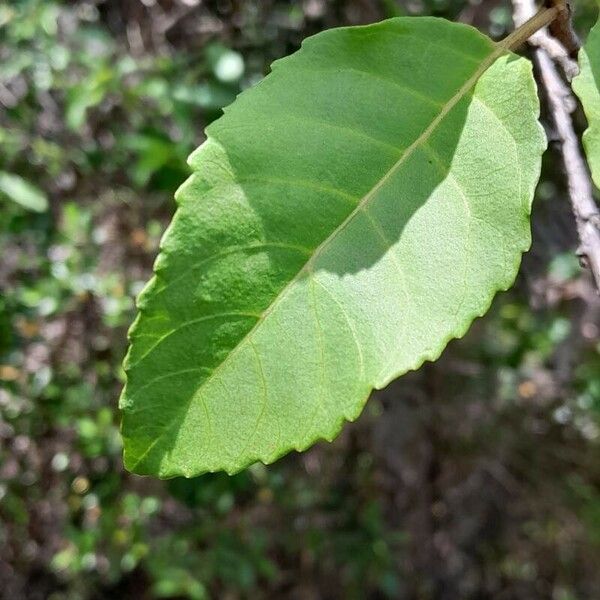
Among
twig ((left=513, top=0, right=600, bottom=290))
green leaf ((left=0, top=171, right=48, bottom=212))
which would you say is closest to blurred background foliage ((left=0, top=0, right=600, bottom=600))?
green leaf ((left=0, top=171, right=48, bottom=212))

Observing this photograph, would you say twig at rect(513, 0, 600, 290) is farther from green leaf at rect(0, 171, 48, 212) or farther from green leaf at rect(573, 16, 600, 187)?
green leaf at rect(0, 171, 48, 212)

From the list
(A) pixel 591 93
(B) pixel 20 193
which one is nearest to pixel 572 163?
(A) pixel 591 93

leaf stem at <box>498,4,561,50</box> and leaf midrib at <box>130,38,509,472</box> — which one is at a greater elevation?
leaf stem at <box>498,4,561,50</box>

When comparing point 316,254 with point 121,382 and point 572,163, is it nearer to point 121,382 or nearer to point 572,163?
point 572,163

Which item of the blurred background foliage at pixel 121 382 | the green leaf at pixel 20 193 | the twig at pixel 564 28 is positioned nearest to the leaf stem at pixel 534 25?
the twig at pixel 564 28

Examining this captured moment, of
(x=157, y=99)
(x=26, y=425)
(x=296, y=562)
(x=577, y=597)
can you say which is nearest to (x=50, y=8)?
(x=157, y=99)
